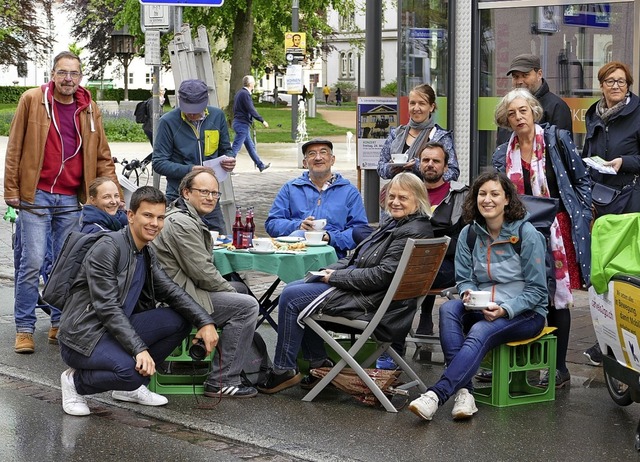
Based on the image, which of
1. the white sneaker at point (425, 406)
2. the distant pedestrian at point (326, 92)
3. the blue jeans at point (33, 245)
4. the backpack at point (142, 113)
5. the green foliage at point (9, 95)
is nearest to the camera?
the white sneaker at point (425, 406)

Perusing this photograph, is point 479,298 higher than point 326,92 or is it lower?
lower

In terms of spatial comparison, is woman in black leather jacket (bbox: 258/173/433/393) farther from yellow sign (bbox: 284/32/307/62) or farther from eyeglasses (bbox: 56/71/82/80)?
yellow sign (bbox: 284/32/307/62)

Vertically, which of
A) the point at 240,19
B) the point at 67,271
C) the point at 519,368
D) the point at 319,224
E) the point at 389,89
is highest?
the point at 240,19

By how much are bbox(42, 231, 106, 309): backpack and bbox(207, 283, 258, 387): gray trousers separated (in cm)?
84

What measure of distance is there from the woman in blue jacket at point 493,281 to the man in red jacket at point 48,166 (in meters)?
2.71

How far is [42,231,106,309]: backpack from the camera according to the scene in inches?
252

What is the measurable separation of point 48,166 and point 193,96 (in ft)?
4.56

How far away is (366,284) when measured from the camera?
664 centimetres

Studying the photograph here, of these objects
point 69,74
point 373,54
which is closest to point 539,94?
point 69,74

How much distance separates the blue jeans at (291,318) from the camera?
22.3 ft

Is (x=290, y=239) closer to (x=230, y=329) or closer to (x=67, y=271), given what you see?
A: (x=230, y=329)

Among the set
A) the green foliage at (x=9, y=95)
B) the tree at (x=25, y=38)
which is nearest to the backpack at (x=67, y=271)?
the tree at (x=25, y=38)

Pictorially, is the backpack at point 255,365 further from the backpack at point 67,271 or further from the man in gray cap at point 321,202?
the backpack at point 67,271

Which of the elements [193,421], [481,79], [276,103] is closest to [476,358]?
[193,421]
